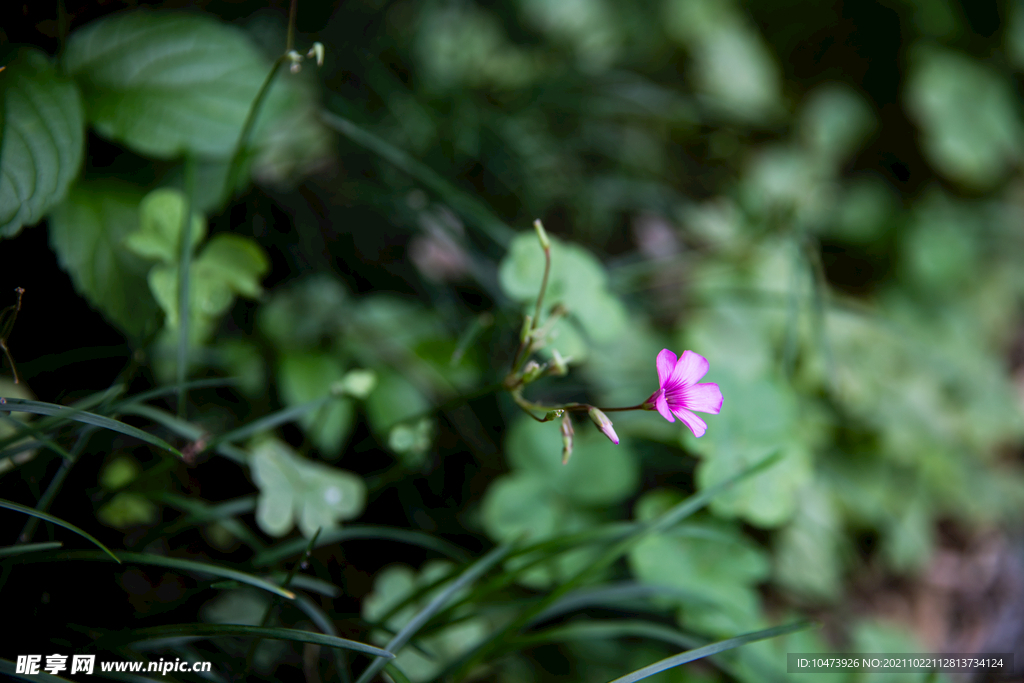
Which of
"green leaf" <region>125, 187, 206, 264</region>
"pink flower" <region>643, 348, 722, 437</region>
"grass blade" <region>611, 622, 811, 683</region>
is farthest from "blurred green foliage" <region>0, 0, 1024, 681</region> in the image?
"pink flower" <region>643, 348, 722, 437</region>

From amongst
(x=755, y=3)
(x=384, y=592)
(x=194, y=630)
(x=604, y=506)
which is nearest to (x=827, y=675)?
(x=604, y=506)

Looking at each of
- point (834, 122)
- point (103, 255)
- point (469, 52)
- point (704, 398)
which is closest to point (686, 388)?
point (704, 398)

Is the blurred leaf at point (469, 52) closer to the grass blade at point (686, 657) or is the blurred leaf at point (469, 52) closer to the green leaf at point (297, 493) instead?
the green leaf at point (297, 493)

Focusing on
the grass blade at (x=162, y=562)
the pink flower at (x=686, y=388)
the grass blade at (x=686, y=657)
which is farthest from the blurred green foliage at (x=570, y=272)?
the pink flower at (x=686, y=388)

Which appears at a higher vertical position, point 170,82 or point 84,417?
point 170,82

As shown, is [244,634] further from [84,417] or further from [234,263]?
[234,263]

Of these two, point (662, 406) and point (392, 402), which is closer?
point (662, 406)
